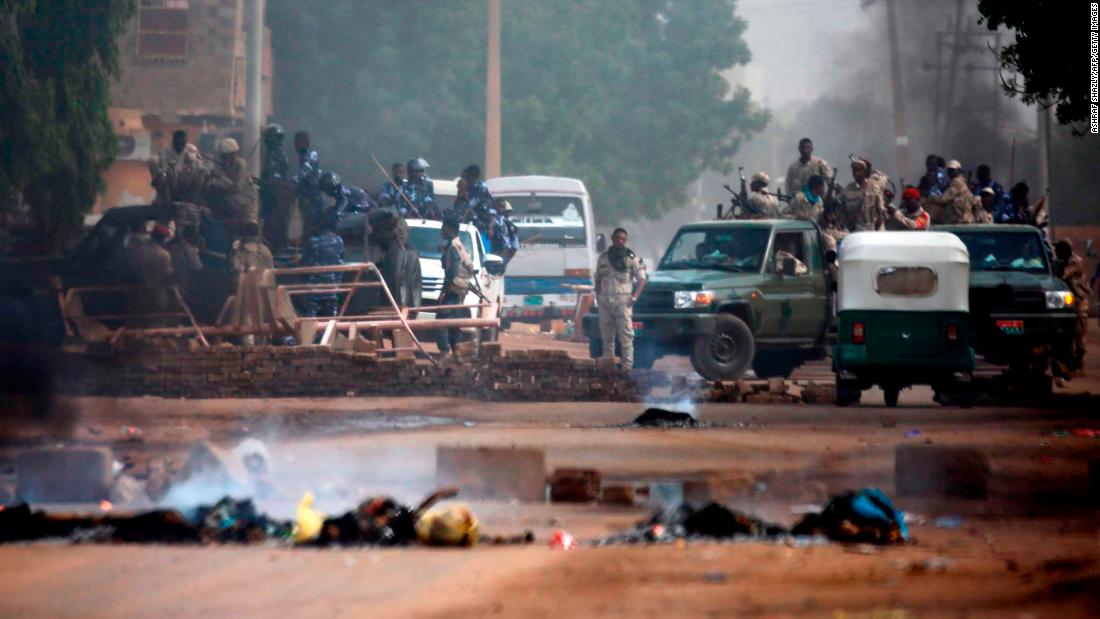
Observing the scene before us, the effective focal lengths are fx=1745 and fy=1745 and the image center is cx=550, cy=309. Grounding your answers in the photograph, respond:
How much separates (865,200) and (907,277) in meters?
4.18

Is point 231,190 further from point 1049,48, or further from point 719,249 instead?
point 1049,48

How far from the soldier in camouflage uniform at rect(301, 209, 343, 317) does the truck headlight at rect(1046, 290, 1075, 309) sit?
26.2ft

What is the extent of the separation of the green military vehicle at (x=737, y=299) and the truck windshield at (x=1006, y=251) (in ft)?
4.96

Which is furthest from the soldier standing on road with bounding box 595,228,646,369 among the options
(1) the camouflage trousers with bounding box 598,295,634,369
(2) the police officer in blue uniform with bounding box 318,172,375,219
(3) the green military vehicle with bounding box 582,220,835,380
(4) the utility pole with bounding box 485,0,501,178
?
(4) the utility pole with bounding box 485,0,501,178

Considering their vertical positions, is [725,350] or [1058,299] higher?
[1058,299]

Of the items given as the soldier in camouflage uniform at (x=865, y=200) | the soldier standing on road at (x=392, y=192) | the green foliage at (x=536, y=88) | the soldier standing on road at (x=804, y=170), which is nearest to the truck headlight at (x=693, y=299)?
the soldier in camouflage uniform at (x=865, y=200)

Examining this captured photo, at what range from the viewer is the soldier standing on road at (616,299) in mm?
20188

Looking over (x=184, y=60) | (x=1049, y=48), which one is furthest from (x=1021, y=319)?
(x=184, y=60)

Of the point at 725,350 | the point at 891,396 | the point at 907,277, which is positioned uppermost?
the point at 907,277

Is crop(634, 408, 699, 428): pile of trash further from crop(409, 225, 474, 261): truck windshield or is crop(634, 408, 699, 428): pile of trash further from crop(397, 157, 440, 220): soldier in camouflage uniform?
crop(409, 225, 474, 261): truck windshield

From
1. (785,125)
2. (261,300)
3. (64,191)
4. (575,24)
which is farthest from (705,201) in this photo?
(261,300)

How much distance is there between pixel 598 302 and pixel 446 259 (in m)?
2.01

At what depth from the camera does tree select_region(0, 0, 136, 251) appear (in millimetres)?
24906

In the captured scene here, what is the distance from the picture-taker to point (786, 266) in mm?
19312
